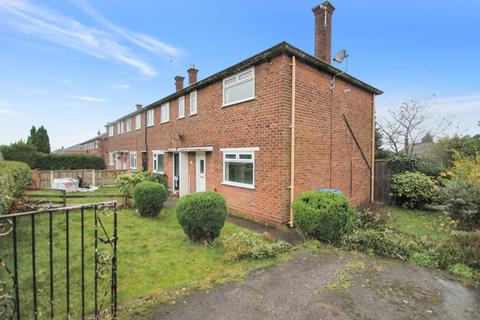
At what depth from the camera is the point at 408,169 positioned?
453 inches

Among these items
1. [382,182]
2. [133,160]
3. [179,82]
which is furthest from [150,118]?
[382,182]

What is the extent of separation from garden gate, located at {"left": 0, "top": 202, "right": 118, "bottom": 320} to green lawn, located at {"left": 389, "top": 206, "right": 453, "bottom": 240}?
751cm

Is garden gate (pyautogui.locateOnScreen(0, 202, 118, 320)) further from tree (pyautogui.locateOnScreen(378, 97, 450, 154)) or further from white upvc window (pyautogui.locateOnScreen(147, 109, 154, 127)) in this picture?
tree (pyautogui.locateOnScreen(378, 97, 450, 154))

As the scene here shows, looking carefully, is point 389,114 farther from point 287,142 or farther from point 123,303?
point 123,303

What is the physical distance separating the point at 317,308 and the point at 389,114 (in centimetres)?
Result: 2359

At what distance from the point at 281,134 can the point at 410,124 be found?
2012 centimetres

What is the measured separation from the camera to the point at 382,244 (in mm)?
5309

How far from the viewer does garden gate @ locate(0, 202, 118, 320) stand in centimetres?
235

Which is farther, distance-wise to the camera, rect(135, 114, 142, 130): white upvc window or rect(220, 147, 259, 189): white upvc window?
rect(135, 114, 142, 130): white upvc window

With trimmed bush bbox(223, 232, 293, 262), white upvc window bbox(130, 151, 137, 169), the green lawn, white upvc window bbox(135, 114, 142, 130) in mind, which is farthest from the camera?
white upvc window bbox(130, 151, 137, 169)

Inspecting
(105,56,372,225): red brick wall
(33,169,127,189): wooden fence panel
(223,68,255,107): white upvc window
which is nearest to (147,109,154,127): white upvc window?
(33,169,127,189): wooden fence panel

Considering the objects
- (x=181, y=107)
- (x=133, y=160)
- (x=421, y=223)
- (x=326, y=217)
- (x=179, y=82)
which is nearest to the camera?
(x=326, y=217)

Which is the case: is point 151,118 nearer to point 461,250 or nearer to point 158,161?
point 158,161

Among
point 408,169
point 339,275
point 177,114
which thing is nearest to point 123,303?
point 339,275
